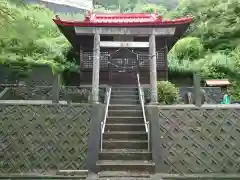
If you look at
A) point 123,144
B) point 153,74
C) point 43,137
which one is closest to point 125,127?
point 123,144

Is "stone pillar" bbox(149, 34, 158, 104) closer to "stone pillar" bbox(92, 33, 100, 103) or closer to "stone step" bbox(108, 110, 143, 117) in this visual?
"stone step" bbox(108, 110, 143, 117)

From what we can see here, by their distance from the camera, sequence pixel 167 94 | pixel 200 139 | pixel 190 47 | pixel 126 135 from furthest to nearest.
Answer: pixel 190 47 < pixel 167 94 < pixel 126 135 < pixel 200 139

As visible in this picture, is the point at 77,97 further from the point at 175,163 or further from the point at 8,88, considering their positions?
the point at 175,163

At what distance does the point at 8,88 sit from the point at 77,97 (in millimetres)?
2800

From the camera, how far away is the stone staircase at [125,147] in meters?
7.10

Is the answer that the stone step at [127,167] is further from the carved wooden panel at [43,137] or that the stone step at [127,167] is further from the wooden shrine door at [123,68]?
the wooden shrine door at [123,68]

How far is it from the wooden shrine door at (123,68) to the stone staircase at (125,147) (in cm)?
516

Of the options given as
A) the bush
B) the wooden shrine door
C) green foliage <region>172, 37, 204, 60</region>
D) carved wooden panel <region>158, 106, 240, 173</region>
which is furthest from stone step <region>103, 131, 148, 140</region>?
green foliage <region>172, 37, 204, 60</region>

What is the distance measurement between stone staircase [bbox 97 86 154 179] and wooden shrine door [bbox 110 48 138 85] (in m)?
5.16

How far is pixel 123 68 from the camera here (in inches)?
583

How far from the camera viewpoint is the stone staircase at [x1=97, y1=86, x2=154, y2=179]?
710 centimetres

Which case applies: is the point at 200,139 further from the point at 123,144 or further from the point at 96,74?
the point at 96,74

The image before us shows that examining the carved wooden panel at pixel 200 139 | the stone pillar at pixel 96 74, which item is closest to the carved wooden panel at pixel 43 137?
the stone pillar at pixel 96 74

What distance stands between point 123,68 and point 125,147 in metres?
7.37
